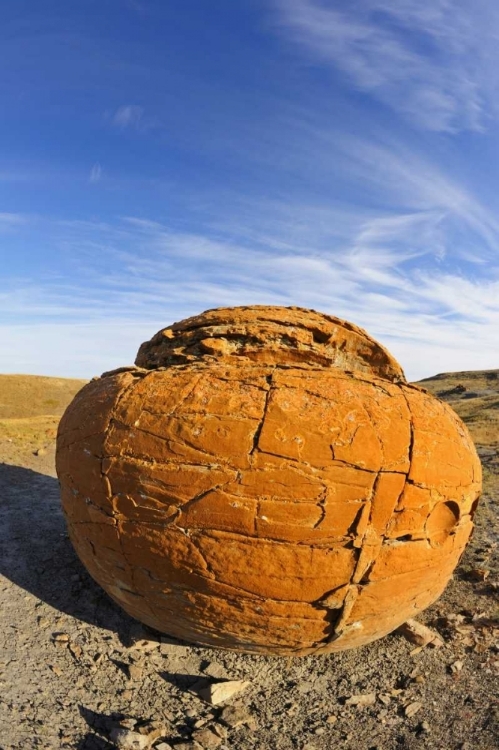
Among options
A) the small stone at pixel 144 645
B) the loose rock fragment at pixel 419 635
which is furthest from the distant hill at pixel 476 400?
the small stone at pixel 144 645

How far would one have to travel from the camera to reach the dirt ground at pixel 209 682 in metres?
4.82

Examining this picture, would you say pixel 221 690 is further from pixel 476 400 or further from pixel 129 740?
pixel 476 400

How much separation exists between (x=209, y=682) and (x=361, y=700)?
1.53 meters

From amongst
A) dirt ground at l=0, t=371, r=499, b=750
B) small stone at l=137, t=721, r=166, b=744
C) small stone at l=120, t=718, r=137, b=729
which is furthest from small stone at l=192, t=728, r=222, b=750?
small stone at l=120, t=718, r=137, b=729

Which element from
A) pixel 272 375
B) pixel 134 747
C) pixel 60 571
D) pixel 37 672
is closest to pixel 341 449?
pixel 272 375

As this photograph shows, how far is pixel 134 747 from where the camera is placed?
15.0ft

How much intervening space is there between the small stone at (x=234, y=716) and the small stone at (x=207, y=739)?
196mm

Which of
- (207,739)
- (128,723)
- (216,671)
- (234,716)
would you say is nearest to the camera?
(207,739)

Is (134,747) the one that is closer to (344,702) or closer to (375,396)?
(344,702)

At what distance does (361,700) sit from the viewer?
17.3 feet

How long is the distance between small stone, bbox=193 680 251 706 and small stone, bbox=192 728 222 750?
37 centimetres

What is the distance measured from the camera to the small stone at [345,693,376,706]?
524 centimetres

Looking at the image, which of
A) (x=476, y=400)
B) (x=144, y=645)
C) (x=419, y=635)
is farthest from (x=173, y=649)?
(x=476, y=400)

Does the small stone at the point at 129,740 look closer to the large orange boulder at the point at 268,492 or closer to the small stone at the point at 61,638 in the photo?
the large orange boulder at the point at 268,492
